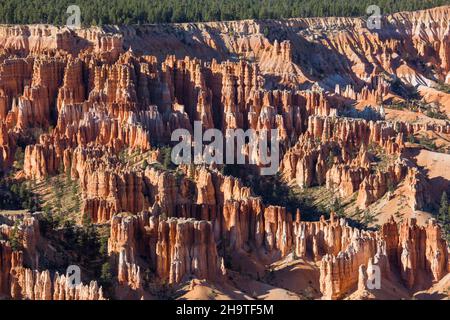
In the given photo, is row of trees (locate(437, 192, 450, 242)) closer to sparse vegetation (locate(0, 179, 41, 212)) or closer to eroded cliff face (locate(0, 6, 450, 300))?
eroded cliff face (locate(0, 6, 450, 300))

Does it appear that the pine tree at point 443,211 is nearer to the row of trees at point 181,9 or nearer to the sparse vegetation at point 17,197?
the sparse vegetation at point 17,197

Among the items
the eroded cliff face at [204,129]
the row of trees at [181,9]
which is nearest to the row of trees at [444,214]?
the eroded cliff face at [204,129]

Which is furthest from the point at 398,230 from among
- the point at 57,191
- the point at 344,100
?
the point at 344,100

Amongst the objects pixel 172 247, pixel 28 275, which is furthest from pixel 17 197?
pixel 28 275

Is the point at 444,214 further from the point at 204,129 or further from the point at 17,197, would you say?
the point at 17,197

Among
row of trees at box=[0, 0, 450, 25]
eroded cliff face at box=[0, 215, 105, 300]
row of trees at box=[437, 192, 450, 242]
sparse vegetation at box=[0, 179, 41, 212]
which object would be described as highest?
row of trees at box=[0, 0, 450, 25]

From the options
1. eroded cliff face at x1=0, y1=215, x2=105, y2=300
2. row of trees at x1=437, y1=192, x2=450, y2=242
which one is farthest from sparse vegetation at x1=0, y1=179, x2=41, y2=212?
row of trees at x1=437, y1=192, x2=450, y2=242
